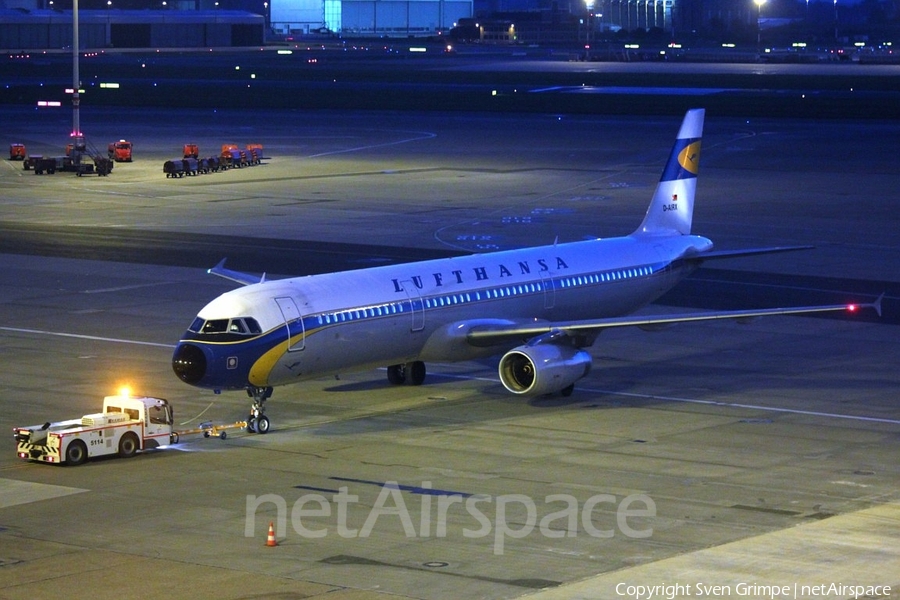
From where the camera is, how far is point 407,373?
41.8 meters

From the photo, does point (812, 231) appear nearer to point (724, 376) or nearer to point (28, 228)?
point (724, 376)

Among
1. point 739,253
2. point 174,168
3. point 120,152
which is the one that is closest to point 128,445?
point 739,253

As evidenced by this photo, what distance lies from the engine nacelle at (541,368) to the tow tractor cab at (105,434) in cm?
918

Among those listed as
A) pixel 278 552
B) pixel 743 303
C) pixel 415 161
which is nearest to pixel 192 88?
pixel 415 161

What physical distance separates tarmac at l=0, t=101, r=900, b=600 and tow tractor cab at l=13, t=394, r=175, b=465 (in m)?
0.40

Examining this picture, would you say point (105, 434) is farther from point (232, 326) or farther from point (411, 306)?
point (411, 306)

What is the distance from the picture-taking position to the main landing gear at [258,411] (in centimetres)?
3609

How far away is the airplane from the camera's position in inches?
1412

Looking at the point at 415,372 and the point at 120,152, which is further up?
the point at 120,152

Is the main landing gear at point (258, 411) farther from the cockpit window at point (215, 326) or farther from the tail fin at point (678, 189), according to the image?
the tail fin at point (678, 189)

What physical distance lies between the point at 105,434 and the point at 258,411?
4213mm

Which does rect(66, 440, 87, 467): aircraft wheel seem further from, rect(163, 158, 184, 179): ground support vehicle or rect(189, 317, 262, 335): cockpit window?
rect(163, 158, 184, 179): ground support vehicle

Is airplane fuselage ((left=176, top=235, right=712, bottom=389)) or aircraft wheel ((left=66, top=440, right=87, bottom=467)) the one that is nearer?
aircraft wheel ((left=66, top=440, right=87, bottom=467))

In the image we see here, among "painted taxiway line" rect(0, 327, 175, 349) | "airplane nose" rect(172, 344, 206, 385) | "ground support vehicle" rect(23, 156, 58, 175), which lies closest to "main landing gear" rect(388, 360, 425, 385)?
"airplane nose" rect(172, 344, 206, 385)
